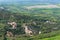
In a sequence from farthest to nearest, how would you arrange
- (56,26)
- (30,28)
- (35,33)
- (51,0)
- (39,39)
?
(51,0), (56,26), (30,28), (35,33), (39,39)

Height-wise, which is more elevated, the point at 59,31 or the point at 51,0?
the point at 51,0

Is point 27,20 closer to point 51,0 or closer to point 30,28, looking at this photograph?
point 30,28

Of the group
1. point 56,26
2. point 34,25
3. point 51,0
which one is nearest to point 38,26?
point 34,25

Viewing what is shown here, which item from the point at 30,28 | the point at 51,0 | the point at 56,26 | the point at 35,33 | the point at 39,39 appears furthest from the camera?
the point at 51,0

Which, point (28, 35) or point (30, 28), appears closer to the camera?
point (28, 35)

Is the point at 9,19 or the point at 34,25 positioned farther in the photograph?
the point at 9,19

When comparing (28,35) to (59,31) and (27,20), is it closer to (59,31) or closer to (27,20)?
(59,31)

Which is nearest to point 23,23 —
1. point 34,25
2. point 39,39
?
point 34,25

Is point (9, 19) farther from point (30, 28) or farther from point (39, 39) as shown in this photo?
point (39, 39)

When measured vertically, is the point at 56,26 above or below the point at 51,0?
below
